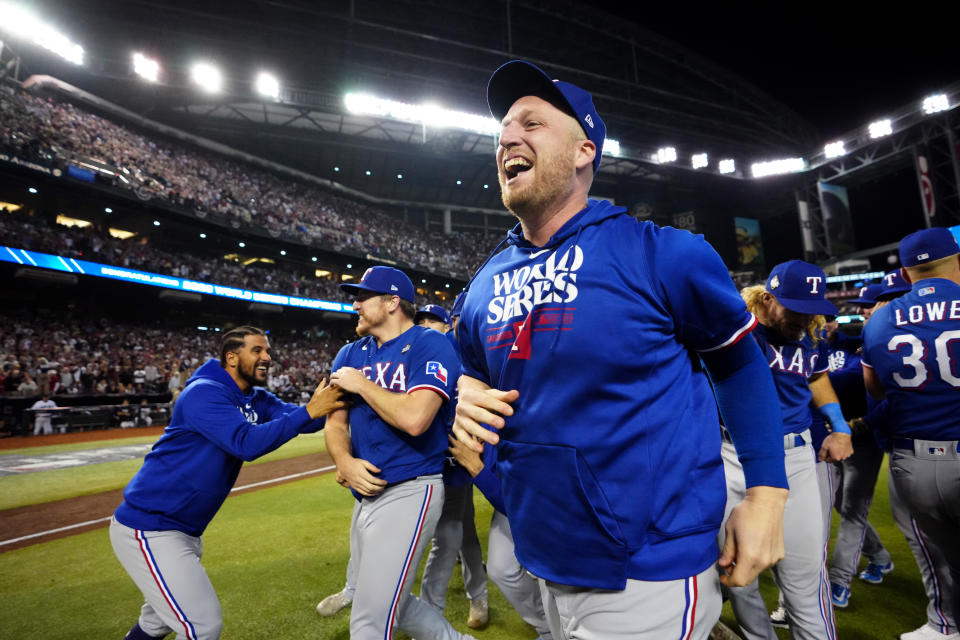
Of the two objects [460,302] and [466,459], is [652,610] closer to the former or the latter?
[466,459]

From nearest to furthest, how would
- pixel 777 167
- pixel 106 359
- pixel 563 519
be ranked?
pixel 563 519 → pixel 106 359 → pixel 777 167

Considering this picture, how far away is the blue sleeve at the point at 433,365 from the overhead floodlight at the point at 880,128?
107 feet

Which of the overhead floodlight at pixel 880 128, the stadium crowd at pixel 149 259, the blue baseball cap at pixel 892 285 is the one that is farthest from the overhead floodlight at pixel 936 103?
the stadium crowd at pixel 149 259

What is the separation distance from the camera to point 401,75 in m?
30.0

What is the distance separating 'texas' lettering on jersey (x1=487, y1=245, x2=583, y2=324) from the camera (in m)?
1.32

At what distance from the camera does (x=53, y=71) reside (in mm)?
26406

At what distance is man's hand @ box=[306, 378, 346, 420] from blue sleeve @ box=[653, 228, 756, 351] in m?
2.12

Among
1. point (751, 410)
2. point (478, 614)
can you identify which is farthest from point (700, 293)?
point (478, 614)

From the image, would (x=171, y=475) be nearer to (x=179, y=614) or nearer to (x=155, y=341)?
(x=179, y=614)

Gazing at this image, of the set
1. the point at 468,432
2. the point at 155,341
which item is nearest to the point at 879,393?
the point at 468,432

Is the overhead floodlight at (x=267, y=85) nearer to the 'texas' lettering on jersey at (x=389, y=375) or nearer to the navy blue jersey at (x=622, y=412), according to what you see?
the 'texas' lettering on jersey at (x=389, y=375)

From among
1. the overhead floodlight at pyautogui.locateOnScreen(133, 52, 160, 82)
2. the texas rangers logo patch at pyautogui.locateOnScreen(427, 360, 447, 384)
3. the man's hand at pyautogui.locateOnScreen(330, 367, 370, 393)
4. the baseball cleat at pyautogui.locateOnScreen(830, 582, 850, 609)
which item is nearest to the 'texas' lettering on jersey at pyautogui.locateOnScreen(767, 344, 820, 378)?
the baseball cleat at pyautogui.locateOnScreen(830, 582, 850, 609)

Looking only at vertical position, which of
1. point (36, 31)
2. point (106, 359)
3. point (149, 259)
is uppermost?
point (36, 31)

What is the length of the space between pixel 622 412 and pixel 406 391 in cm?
179
